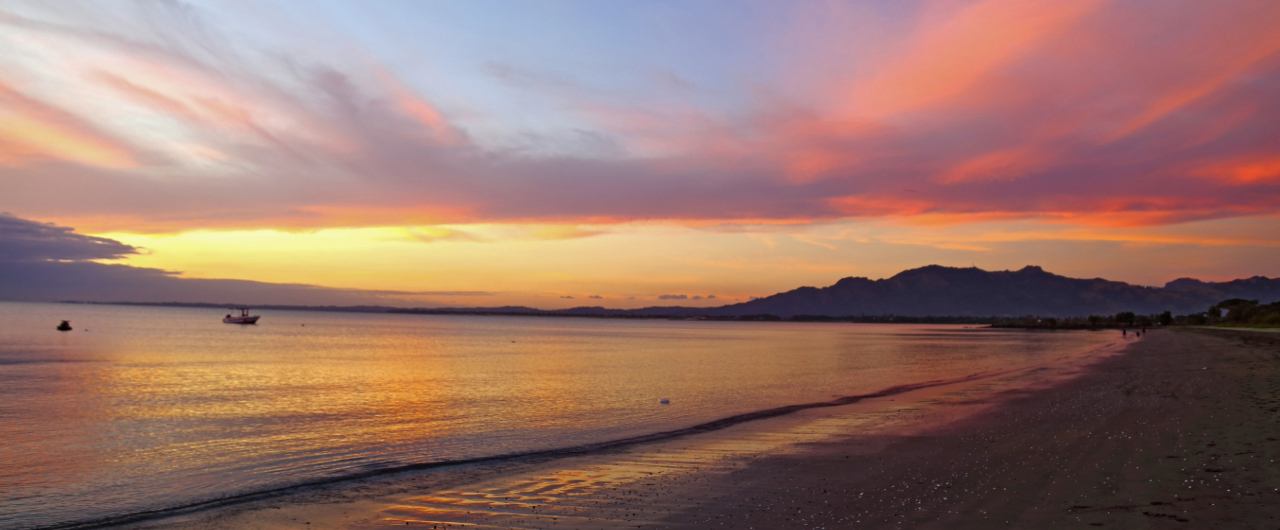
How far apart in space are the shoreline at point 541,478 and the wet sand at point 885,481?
5 cm

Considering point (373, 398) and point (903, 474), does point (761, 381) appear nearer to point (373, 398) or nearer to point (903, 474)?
point (373, 398)

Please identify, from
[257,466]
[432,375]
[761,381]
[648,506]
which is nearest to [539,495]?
[648,506]

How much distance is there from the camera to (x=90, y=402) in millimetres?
23312

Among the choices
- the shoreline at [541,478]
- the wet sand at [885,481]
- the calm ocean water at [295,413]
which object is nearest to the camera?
the wet sand at [885,481]

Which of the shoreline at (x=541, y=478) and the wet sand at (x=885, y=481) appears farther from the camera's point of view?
the shoreline at (x=541, y=478)

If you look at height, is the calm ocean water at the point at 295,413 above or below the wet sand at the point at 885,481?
below

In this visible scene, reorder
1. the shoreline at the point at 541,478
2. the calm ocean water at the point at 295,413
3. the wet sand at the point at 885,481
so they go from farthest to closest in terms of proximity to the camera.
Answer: the calm ocean water at the point at 295,413 → the shoreline at the point at 541,478 → the wet sand at the point at 885,481

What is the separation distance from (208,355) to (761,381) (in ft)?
139

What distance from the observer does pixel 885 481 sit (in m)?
10.4

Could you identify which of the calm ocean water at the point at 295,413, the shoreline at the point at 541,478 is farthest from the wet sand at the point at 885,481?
the calm ocean water at the point at 295,413

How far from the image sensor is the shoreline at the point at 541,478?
31.5 ft

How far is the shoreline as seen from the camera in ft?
31.5

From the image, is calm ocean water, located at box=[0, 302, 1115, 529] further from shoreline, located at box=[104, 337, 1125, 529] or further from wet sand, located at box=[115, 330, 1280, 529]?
wet sand, located at box=[115, 330, 1280, 529]

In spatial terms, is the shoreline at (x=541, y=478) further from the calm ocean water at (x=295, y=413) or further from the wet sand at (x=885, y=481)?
the calm ocean water at (x=295, y=413)
